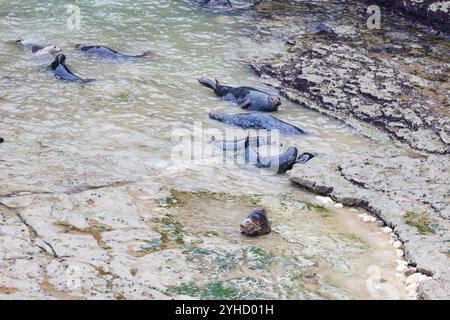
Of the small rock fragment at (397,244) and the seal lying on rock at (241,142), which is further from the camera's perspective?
the seal lying on rock at (241,142)

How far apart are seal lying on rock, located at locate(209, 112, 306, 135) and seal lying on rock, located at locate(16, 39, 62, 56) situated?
3007 mm

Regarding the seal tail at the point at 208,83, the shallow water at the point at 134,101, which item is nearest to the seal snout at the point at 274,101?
the shallow water at the point at 134,101

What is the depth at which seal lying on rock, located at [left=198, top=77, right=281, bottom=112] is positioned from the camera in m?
7.98

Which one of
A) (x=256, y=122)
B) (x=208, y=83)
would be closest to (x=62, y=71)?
(x=208, y=83)

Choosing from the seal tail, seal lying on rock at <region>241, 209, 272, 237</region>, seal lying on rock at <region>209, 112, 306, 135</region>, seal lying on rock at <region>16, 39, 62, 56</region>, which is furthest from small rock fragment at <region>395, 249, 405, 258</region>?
seal lying on rock at <region>16, 39, 62, 56</region>

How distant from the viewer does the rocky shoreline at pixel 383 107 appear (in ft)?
17.3

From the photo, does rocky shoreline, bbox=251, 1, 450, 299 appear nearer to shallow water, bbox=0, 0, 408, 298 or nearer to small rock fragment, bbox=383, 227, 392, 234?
small rock fragment, bbox=383, 227, 392, 234

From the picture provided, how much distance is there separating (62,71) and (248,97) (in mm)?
2446

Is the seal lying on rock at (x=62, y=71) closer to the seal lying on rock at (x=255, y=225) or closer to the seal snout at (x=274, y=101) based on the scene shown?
the seal snout at (x=274, y=101)

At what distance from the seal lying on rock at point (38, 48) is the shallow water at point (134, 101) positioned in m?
0.13
